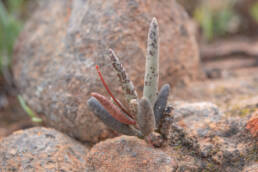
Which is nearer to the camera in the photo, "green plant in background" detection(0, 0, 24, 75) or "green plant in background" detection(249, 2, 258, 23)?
"green plant in background" detection(0, 0, 24, 75)

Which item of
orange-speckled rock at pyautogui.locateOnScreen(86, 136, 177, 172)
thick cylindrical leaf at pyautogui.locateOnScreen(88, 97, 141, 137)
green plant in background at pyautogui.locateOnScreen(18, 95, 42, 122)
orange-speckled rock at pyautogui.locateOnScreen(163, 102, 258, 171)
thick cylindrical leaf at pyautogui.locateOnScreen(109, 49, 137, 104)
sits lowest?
green plant in background at pyautogui.locateOnScreen(18, 95, 42, 122)

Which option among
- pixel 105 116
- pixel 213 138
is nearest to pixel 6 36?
pixel 105 116

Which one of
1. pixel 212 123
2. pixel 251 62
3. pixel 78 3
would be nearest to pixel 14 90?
pixel 78 3

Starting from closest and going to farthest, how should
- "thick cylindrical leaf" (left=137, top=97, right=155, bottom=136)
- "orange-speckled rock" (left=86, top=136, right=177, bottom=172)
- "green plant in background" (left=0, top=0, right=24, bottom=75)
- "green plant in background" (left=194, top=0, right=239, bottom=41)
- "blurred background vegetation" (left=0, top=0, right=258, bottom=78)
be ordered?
"thick cylindrical leaf" (left=137, top=97, right=155, bottom=136) < "orange-speckled rock" (left=86, top=136, right=177, bottom=172) < "green plant in background" (left=0, top=0, right=24, bottom=75) < "blurred background vegetation" (left=0, top=0, right=258, bottom=78) < "green plant in background" (left=194, top=0, right=239, bottom=41)

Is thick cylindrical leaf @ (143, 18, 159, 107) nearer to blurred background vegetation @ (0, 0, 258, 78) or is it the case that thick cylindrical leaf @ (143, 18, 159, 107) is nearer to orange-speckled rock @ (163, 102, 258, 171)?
orange-speckled rock @ (163, 102, 258, 171)

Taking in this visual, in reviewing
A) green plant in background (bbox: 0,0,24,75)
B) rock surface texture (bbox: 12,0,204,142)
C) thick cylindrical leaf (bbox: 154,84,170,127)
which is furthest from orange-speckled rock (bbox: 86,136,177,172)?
green plant in background (bbox: 0,0,24,75)

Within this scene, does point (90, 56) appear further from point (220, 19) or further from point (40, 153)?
point (220, 19)

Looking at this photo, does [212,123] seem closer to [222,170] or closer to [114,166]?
[222,170]

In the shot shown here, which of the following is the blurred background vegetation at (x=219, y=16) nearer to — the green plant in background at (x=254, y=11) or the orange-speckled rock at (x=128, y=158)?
the green plant in background at (x=254, y=11)
